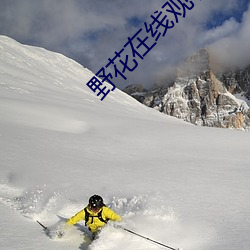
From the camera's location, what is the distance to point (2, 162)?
9164 mm

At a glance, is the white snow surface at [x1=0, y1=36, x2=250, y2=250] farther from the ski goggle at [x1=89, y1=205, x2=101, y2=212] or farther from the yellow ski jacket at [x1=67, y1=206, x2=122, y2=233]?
the ski goggle at [x1=89, y1=205, x2=101, y2=212]

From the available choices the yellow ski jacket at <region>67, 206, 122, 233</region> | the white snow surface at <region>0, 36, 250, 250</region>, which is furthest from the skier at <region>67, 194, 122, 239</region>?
the white snow surface at <region>0, 36, 250, 250</region>

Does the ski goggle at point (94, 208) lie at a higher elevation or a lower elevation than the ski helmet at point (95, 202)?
lower

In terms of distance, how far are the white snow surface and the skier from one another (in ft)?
0.71

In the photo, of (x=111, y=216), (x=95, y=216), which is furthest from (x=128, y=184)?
(x=95, y=216)

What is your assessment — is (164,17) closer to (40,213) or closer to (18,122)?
(18,122)

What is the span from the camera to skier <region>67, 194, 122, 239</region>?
18.8ft

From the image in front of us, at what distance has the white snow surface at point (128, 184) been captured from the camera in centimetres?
541

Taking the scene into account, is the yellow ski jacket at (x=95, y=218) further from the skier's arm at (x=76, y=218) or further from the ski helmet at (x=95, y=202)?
A: the ski helmet at (x=95, y=202)

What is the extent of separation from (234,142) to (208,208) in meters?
8.06

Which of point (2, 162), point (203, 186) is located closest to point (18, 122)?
point (2, 162)

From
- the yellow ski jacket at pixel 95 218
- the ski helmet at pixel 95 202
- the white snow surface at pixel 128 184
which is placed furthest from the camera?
the yellow ski jacket at pixel 95 218

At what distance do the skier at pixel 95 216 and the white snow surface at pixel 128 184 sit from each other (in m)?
0.22

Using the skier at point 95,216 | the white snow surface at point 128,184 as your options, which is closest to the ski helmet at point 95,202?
the skier at point 95,216
